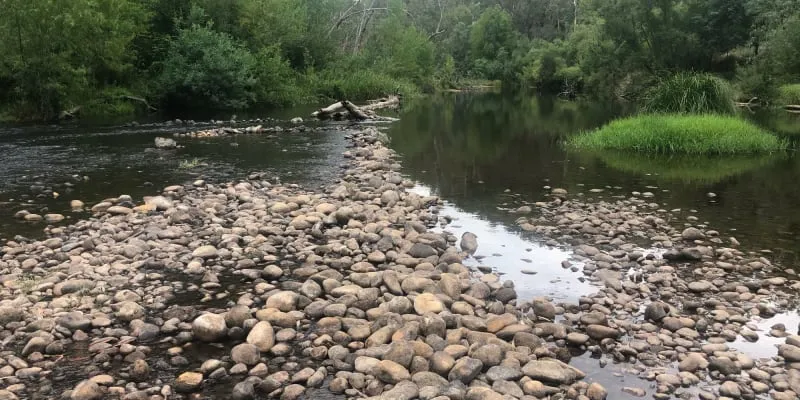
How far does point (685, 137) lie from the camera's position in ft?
59.0

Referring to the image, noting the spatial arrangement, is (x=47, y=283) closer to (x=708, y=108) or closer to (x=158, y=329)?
(x=158, y=329)

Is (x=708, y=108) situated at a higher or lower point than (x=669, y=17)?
lower

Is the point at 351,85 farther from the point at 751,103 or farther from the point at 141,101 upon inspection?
the point at 751,103

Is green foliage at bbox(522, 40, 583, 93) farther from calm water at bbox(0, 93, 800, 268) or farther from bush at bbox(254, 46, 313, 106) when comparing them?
calm water at bbox(0, 93, 800, 268)

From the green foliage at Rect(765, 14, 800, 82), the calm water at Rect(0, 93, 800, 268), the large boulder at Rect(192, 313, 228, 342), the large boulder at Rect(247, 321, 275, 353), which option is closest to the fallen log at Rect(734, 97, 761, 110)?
the green foliage at Rect(765, 14, 800, 82)

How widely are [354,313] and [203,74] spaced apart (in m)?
29.1

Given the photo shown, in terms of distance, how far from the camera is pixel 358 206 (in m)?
9.95

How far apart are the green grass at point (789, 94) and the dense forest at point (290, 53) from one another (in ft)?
4.25

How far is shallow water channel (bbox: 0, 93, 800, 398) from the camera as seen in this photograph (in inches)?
331

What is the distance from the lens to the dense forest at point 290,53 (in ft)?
80.9

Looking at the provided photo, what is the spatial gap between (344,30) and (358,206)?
54.0 meters

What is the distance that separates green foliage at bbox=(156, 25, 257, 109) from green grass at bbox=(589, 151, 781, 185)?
72.5 feet

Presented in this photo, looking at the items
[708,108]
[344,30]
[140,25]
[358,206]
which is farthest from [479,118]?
[344,30]

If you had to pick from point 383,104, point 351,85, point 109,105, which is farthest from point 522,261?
point 351,85
